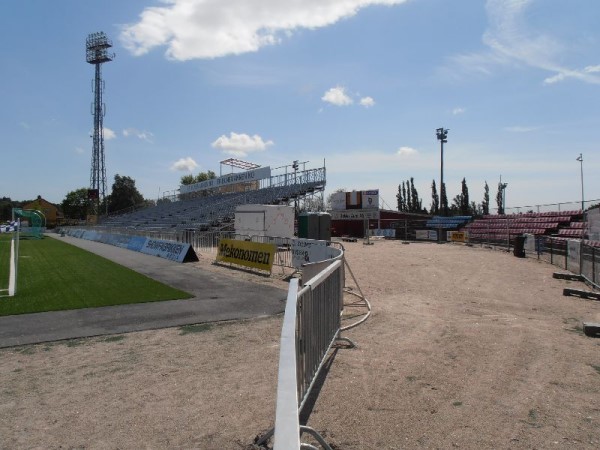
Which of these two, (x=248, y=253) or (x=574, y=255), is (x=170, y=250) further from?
(x=574, y=255)

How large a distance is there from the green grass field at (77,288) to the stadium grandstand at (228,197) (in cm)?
1942

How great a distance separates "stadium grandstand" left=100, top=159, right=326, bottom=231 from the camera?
4219 centimetres

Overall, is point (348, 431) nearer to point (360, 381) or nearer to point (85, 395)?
point (360, 381)

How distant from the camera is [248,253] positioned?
61.4 ft

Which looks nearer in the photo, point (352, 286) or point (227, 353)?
point (227, 353)

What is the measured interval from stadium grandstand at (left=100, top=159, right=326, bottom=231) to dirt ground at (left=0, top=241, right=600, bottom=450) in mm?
30998

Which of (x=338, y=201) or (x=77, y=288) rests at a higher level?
(x=338, y=201)

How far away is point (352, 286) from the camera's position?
14.0 metres

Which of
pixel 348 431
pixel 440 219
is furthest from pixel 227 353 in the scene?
pixel 440 219

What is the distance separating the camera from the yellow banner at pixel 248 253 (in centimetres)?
1722

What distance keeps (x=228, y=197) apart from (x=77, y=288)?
36.5 meters

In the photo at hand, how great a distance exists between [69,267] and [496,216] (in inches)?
1404

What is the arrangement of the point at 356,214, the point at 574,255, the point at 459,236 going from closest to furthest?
1. the point at 574,255
2. the point at 459,236
3. the point at 356,214

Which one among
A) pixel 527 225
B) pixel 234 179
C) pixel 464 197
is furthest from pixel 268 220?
pixel 464 197
